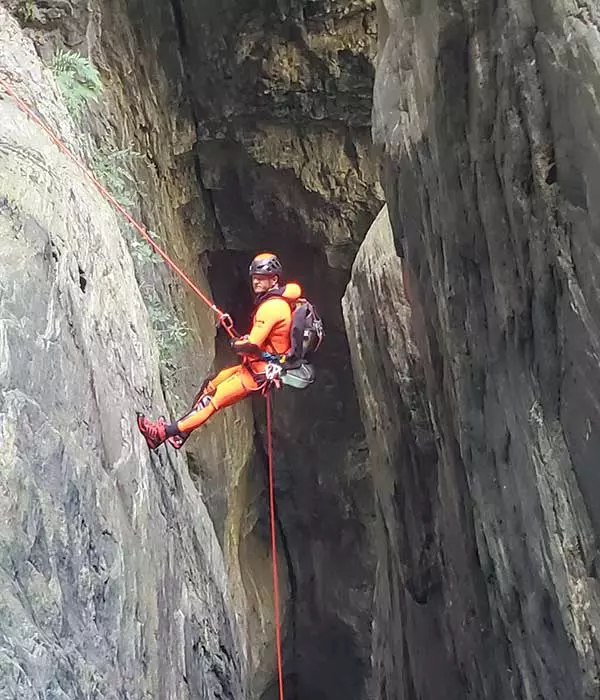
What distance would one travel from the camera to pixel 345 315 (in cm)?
981

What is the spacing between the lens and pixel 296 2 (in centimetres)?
1205

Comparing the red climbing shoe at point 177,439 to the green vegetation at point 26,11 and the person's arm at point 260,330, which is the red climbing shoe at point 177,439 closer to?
the person's arm at point 260,330

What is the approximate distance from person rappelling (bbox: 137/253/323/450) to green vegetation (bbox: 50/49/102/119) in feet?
8.09

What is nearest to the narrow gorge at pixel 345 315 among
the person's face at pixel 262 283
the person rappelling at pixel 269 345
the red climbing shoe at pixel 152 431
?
the red climbing shoe at pixel 152 431

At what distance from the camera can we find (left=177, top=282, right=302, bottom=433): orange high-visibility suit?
7.73 metres

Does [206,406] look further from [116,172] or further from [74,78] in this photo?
[74,78]

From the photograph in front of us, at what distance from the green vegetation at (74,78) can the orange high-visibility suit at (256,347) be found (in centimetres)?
274

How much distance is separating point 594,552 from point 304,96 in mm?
9776

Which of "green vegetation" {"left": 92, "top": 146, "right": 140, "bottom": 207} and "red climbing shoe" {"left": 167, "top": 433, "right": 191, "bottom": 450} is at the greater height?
"green vegetation" {"left": 92, "top": 146, "right": 140, "bottom": 207}

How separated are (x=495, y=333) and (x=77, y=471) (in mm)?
2489

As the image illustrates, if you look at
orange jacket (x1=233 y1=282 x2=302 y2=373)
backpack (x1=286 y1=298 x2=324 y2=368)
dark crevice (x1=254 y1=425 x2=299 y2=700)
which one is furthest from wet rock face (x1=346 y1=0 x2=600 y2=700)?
dark crevice (x1=254 y1=425 x2=299 y2=700)

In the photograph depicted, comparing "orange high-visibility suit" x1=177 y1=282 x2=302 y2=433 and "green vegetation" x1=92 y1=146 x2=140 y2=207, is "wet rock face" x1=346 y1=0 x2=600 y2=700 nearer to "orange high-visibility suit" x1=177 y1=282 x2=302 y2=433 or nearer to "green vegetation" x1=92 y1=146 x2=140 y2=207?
"orange high-visibility suit" x1=177 y1=282 x2=302 y2=433

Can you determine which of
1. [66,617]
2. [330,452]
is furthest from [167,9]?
[66,617]

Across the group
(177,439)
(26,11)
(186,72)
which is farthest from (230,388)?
(186,72)
